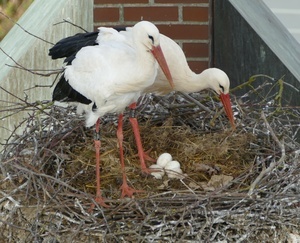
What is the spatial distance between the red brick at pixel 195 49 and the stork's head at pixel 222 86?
1.52 m

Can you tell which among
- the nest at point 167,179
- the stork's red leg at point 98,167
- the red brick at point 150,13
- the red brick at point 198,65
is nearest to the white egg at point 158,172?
the nest at point 167,179

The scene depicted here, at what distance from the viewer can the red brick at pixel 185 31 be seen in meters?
8.85

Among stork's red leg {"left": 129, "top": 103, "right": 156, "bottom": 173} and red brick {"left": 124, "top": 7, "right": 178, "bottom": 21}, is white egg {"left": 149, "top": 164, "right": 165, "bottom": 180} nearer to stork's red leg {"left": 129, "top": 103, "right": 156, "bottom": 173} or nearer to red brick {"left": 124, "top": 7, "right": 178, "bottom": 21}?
stork's red leg {"left": 129, "top": 103, "right": 156, "bottom": 173}

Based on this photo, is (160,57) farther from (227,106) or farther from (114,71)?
(227,106)

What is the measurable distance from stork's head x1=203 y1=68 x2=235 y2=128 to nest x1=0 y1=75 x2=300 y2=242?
23 centimetres

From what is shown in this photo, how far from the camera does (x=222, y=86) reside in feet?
23.9

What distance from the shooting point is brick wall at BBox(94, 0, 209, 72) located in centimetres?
884

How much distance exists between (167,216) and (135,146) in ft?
4.06

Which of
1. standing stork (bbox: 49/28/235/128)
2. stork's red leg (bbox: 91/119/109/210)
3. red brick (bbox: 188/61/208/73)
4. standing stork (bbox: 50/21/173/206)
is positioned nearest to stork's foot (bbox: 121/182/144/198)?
standing stork (bbox: 50/21/173/206)

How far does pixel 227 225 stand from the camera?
6.54 metres

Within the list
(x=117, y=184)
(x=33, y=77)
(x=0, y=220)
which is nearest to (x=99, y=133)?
(x=117, y=184)

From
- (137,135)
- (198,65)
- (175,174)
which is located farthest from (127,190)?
(198,65)

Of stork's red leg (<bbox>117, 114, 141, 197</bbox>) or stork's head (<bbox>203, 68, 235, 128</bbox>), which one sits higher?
stork's head (<bbox>203, 68, 235, 128</bbox>)

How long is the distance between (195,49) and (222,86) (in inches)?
64.0
